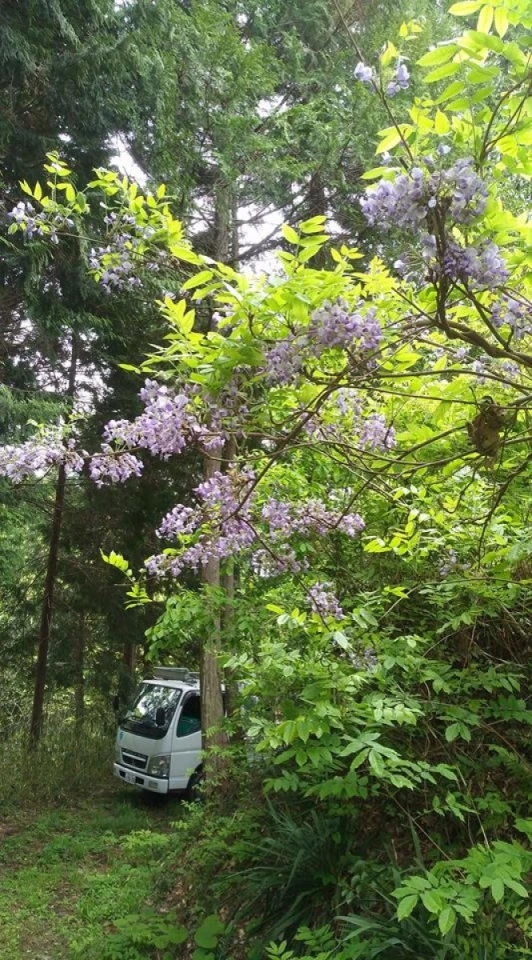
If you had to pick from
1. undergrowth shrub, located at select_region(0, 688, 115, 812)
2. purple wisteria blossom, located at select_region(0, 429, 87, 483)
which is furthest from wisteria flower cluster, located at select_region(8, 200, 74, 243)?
undergrowth shrub, located at select_region(0, 688, 115, 812)

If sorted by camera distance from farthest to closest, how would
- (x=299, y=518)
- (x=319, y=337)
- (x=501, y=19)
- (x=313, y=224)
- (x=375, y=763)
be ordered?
(x=299, y=518) → (x=375, y=763) → (x=319, y=337) → (x=313, y=224) → (x=501, y=19)

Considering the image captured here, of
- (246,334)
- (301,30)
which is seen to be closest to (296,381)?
(246,334)

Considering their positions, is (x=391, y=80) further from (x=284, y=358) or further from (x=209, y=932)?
(x=209, y=932)

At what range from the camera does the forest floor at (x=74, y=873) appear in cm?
507

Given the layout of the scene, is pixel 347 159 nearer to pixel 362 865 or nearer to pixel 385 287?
pixel 385 287

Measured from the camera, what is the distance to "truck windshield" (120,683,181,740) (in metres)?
9.14

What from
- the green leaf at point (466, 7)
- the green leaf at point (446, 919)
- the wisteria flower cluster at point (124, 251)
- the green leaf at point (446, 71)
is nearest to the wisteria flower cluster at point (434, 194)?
the green leaf at point (446, 71)

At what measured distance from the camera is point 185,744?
9086 millimetres

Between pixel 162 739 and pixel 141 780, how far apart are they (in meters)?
0.60

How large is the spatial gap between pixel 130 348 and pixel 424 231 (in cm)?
767

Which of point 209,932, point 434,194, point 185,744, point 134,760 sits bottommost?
point 134,760

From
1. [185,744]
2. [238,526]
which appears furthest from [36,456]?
[185,744]

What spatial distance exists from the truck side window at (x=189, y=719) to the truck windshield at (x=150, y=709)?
14cm

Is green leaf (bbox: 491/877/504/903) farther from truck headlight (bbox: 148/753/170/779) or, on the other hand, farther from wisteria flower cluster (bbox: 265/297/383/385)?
truck headlight (bbox: 148/753/170/779)
